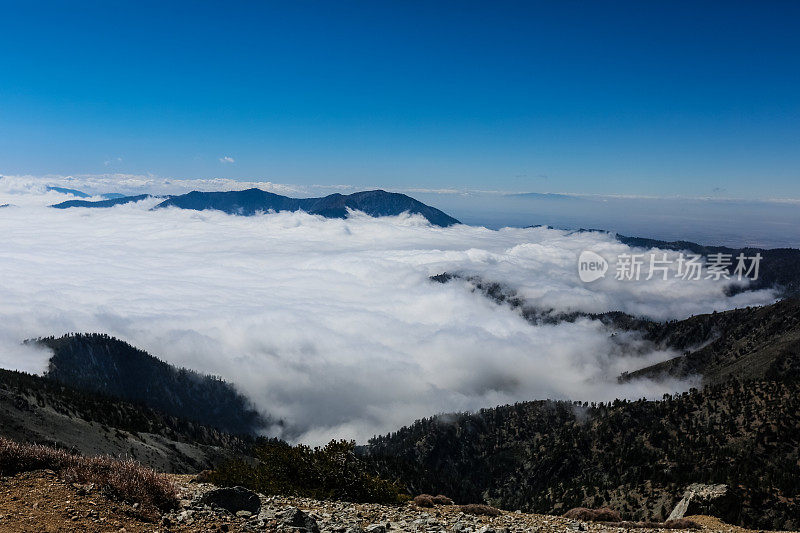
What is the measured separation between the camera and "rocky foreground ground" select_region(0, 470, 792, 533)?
10023 mm

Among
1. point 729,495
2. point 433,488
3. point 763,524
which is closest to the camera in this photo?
point 729,495

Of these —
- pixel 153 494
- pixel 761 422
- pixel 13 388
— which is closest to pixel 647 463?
pixel 761 422

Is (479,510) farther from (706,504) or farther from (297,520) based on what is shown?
(706,504)

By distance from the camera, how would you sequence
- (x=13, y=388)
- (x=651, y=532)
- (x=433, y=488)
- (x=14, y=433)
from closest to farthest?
(x=651, y=532) < (x=14, y=433) < (x=13, y=388) < (x=433, y=488)

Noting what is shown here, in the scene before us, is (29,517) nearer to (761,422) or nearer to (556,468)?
(761,422)

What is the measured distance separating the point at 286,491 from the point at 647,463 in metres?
160

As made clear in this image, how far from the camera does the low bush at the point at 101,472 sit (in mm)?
11828

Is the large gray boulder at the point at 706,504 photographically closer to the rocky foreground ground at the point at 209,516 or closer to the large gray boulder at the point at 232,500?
the rocky foreground ground at the point at 209,516

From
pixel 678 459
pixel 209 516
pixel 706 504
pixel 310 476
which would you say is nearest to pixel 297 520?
pixel 209 516

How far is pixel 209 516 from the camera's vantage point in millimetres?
12234

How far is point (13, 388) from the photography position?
4904 inches

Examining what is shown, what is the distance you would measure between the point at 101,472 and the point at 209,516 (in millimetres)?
3477

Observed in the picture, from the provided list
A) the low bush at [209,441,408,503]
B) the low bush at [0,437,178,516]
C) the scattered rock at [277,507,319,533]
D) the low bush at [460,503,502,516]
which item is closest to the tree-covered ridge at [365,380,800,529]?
the low bush at [460,503,502,516]

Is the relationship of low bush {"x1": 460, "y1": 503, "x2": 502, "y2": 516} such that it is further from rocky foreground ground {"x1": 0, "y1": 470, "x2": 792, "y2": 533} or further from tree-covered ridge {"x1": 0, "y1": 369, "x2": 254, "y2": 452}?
tree-covered ridge {"x1": 0, "y1": 369, "x2": 254, "y2": 452}
